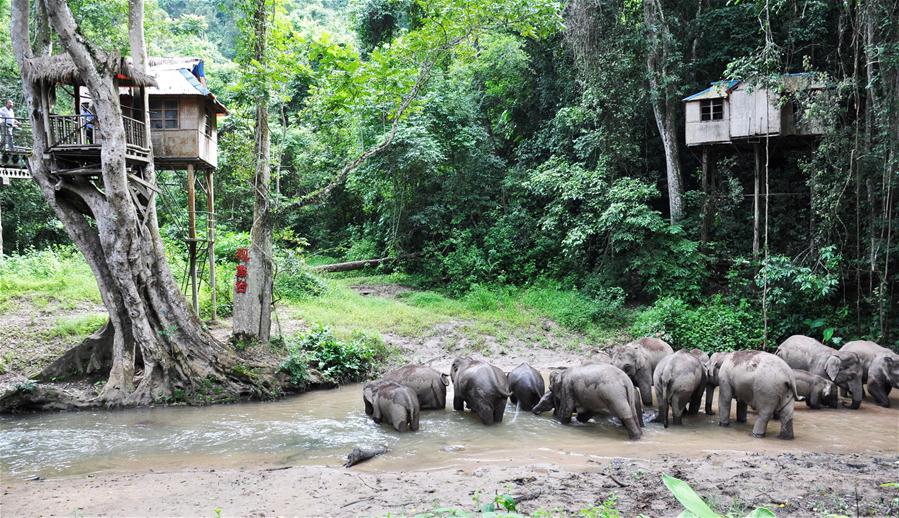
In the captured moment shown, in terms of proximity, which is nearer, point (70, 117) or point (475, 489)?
point (475, 489)

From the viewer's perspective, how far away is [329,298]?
757 inches

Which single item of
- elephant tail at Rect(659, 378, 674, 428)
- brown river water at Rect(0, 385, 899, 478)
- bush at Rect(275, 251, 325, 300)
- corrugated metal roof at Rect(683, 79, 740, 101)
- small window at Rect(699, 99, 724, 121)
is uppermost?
corrugated metal roof at Rect(683, 79, 740, 101)

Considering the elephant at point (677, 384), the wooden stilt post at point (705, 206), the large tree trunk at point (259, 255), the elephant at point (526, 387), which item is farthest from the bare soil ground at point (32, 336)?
the wooden stilt post at point (705, 206)

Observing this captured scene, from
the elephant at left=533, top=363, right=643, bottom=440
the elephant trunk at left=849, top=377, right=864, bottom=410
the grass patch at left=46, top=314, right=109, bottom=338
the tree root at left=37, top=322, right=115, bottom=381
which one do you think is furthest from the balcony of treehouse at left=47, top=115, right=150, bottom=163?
the elephant trunk at left=849, top=377, right=864, bottom=410

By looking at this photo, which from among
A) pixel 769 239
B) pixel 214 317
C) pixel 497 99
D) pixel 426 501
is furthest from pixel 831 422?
pixel 497 99

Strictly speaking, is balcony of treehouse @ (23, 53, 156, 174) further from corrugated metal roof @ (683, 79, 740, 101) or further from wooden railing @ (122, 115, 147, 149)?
corrugated metal roof @ (683, 79, 740, 101)

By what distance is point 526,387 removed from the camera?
10.5 m

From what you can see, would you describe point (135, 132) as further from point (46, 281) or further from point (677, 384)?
point (677, 384)

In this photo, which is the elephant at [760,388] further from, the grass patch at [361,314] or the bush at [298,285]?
the bush at [298,285]

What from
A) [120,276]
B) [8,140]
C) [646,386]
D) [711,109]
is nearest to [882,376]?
[646,386]

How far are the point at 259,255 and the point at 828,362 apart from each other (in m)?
11.2

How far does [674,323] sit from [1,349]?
15793 millimetres

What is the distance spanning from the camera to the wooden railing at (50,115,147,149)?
1177 cm

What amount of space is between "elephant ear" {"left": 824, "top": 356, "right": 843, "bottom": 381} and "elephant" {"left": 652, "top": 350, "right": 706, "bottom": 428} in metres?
3.01
